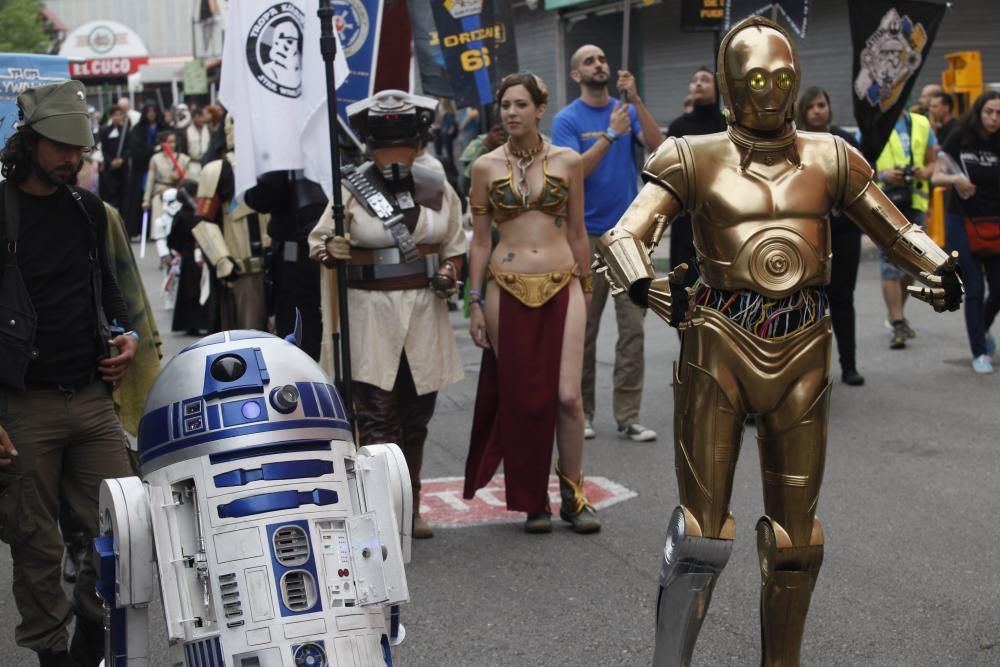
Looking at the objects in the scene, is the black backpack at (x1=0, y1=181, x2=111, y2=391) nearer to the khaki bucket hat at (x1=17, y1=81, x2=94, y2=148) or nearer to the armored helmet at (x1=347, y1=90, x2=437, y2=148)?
the khaki bucket hat at (x1=17, y1=81, x2=94, y2=148)

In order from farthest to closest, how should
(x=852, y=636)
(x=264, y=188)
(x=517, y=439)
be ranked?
(x=264, y=188), (x=517, y=439), (x=852, y=636)

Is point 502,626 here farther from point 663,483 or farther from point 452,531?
point 663,483

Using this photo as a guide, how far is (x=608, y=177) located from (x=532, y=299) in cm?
204

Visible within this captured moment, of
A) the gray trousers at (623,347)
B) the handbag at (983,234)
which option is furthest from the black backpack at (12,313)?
the handbag at (983,234)

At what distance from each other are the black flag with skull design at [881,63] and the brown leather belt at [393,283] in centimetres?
429

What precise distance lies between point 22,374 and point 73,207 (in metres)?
0.58

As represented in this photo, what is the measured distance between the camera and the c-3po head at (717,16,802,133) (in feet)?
13.4

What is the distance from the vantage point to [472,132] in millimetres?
17484

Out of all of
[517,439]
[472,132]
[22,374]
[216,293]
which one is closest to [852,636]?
[517,439]

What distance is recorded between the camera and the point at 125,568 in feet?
11.1

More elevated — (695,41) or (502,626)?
(695,41)

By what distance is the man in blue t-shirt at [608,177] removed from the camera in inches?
316

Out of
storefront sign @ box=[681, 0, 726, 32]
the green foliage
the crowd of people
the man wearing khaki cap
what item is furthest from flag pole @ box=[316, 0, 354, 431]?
the green foliage

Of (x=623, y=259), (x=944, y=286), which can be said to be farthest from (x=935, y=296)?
(x=623, y=259)
